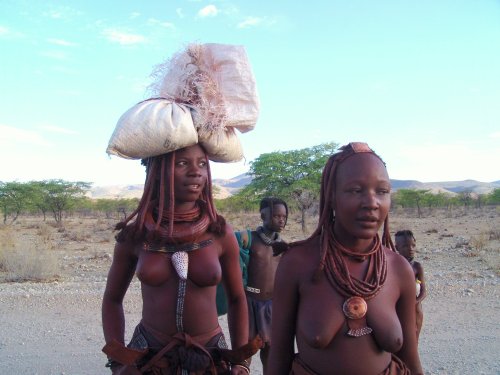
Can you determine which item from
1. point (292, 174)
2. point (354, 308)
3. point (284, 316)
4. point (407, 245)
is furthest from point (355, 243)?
point (292, 174)

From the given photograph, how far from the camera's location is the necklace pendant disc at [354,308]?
186 centimetres

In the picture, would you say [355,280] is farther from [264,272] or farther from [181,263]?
[264,272]

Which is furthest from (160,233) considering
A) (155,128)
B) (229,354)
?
(229,354)

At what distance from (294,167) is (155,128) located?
1976 cm

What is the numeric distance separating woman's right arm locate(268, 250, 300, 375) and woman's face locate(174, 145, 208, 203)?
0.68 metres

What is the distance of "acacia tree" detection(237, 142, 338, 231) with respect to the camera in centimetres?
2136

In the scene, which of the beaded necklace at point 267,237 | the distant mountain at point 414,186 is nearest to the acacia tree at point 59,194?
the beaded necklace at point 267,237

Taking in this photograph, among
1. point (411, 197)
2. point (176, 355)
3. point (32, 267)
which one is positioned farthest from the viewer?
point (411, 197)

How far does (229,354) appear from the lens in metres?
2.37

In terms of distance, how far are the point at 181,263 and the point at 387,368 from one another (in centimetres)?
102

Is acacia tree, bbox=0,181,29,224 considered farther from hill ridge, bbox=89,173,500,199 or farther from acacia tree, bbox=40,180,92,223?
hill ridge, bbox=89,173,500,199

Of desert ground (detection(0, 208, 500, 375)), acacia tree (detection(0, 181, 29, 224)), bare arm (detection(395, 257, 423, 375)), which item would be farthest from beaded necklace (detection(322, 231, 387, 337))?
acacia tree (detection(0, 181, 29, 224))

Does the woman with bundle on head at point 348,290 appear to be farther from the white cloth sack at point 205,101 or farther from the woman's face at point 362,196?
the white cloth sack at point 205,101

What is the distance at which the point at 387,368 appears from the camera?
76.1 inches
